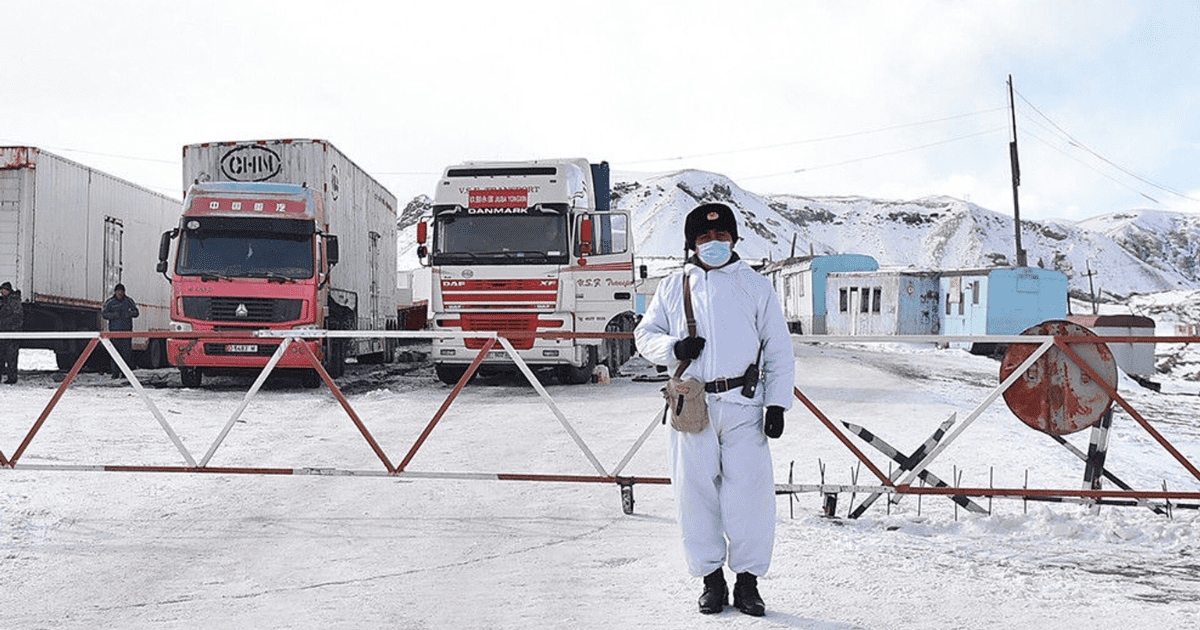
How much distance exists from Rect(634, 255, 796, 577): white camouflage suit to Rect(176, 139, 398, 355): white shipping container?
1168 centimetres

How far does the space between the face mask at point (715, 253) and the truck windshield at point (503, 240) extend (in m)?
9.46

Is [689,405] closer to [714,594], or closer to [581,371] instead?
[714,594]

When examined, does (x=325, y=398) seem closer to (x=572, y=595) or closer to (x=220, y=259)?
(x=220, y=259)

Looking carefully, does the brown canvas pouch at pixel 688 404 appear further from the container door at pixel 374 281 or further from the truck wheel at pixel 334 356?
the container door at pixel 374 281

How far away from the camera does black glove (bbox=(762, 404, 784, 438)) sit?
12.9 feet

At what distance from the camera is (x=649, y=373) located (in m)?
17.5

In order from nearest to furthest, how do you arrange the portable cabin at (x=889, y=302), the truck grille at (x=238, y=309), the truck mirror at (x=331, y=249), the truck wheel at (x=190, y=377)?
the truck grille at (x=238, y=309) < the truck mirror at (x=331, y=249) < the truck wheel at (x=190, y=377) < the portable cabin at (x=889, y=302)

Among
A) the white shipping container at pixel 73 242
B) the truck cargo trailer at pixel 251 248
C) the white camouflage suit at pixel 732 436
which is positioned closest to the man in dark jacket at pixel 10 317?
the white shipping container at pixel 73 242

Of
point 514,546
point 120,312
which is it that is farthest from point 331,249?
point 514,546

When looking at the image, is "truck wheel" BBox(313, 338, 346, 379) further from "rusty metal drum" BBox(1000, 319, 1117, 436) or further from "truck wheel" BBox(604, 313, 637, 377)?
"rusty metal drum" BBox(1000, 319, 1117, 436)

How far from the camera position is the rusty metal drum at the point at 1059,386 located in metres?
5.72

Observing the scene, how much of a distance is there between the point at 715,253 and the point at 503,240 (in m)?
9.74

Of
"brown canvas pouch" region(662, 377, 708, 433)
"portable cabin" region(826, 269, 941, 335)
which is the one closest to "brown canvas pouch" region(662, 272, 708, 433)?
"brown canvas pouch" region(662, 377, 708, 433)

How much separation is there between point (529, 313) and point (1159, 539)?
9.34 meters
